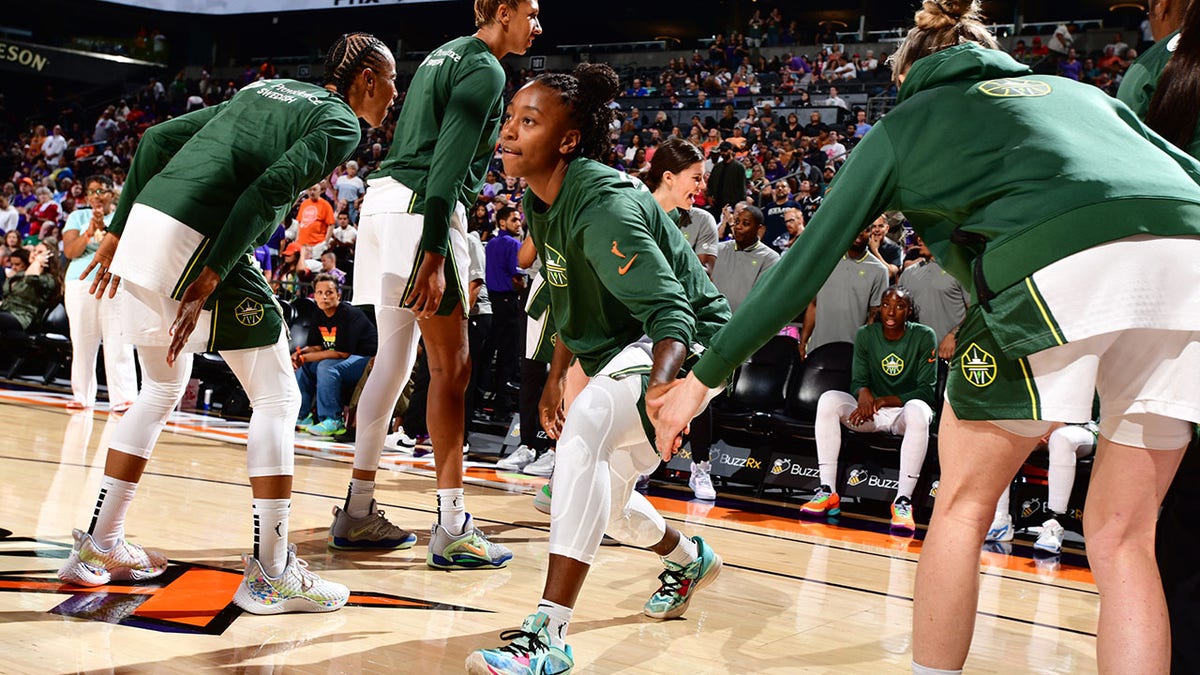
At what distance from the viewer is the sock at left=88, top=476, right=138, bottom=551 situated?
2.95m

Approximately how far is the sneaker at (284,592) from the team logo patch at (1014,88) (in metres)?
2.11

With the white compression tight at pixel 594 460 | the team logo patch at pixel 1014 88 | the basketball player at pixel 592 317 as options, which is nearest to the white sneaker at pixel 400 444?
the basketball player at pixel 592 317

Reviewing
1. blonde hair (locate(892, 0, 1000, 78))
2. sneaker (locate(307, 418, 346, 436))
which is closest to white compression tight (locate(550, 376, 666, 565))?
blonde hair (locate(892, 0, 1000, 78))

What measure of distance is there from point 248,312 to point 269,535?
611 millimetres

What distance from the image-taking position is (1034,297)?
1.72m

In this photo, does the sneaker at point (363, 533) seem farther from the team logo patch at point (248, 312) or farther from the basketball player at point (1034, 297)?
the basketball player at point (1034, 297)

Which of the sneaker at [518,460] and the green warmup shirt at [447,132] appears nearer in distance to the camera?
the green warmup shirt at [447,132]

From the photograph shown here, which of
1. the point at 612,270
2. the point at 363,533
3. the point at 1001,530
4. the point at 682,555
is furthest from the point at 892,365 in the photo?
the point at 612,270

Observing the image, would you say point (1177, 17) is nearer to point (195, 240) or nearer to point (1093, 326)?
point (1093, 326)

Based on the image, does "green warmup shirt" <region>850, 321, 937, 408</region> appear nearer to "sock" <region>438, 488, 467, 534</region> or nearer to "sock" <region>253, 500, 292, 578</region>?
"sock" <region>438, 488, 467, 534</region>

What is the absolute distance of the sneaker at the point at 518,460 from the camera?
21.9 feet

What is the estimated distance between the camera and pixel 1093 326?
1.69 metres

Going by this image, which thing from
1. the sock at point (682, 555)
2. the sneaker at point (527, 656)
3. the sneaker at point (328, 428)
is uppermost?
the sock at point (682, 555)

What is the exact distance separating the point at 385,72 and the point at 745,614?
2.03 meters
